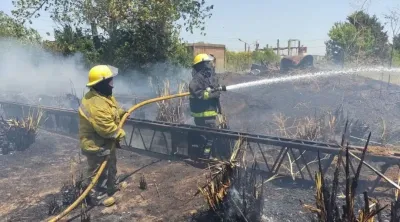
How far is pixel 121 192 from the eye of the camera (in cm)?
606

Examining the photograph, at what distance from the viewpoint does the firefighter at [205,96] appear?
7.03 m

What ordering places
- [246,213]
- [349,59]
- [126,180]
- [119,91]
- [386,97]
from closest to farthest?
[246,213] < [126,180] < [386,97] < [119,91] < [349,59]

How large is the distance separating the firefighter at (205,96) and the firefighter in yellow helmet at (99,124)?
181 centimetres

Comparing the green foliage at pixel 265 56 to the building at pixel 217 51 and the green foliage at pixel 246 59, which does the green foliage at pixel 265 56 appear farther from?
the building at pixel 217 51

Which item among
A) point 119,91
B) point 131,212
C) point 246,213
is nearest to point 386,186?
point 246,213

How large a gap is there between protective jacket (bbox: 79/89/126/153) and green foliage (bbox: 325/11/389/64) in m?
17.3

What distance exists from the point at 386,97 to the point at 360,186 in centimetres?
993

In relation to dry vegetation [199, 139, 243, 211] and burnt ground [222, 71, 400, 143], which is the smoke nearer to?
→ burnt ground [222, 71, 400, 143]

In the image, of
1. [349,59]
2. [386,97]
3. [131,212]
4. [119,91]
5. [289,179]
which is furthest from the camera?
[349,59]

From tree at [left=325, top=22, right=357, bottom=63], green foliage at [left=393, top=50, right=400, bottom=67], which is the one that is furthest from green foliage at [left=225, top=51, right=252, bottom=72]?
green foliage at [left=393, top=50, right=400, bottom=67]

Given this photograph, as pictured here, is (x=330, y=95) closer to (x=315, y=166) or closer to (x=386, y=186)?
(x=315, y=166)

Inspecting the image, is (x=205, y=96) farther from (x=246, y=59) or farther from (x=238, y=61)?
(x=246, y=59)

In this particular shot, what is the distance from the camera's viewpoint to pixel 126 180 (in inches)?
259

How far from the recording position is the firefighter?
7.03m
